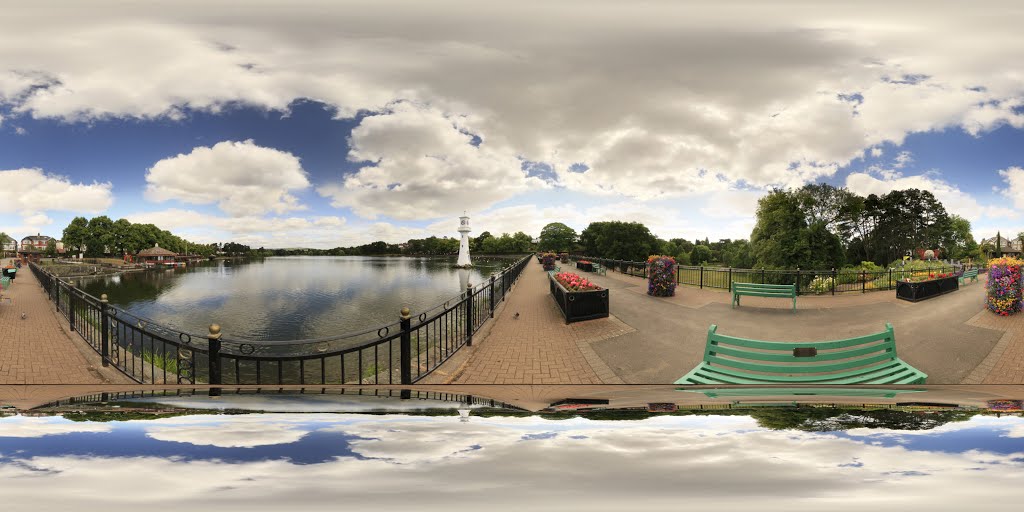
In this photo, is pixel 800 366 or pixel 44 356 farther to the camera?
pixel 44 356

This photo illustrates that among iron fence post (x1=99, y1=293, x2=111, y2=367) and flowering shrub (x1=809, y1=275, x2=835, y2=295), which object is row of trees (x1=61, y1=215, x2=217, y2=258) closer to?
iron fence post (x1=99, y1=293, x2=111, y2=367)

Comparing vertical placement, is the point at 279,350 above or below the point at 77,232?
below

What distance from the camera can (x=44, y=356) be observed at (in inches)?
192

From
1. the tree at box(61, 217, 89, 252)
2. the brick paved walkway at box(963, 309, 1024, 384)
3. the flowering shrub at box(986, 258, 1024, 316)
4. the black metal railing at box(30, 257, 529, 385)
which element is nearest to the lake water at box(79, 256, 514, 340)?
the black metal railing at box(30, 257, 529, 385)

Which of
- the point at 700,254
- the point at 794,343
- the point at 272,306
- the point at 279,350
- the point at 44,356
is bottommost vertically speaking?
the point at 279,350

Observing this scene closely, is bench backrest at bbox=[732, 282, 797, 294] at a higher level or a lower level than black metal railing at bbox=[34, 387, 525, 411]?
higher

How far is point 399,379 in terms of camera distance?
3.76 metres

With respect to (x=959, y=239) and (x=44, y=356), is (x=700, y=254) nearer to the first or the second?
(x=959, y=239)

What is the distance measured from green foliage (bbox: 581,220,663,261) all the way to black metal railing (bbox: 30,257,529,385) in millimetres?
31645

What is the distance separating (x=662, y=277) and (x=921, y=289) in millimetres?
4354

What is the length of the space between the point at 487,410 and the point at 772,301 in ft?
20.5

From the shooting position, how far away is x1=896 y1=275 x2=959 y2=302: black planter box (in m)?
6.47

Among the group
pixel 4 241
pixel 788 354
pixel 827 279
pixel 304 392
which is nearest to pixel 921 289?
pixel 827 279

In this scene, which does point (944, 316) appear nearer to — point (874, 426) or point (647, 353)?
point (647, 353)
